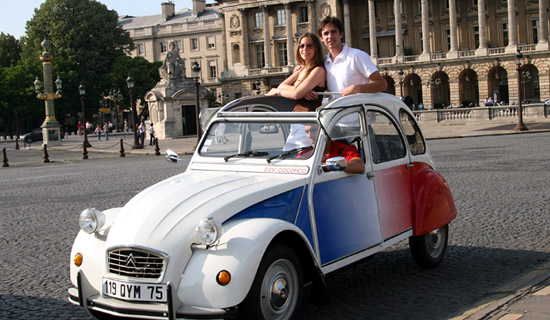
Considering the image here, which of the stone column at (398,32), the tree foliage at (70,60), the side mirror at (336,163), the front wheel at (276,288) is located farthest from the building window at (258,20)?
the front wheel at (276,288)

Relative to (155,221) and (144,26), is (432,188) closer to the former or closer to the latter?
(155,221)

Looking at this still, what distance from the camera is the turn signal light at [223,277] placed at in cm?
418

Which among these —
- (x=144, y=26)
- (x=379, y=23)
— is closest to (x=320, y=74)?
(x=379, y=23)

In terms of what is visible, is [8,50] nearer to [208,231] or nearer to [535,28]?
[535,28]

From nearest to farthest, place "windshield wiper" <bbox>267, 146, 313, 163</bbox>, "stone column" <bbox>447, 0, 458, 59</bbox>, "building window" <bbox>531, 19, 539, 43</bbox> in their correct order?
"windshield wiper" <bbox>267, 146, 313, 163</bbox>, "building window" <bbox>531, 19, 539, 43</bbox>, "stone column" <bbox>447, 0, 458, 59</bbox>

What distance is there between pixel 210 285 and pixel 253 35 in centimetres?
8948

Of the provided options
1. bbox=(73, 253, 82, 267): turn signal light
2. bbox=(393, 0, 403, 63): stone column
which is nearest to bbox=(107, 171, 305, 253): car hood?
bbox=(73, 253, 82, 267): turn signal light

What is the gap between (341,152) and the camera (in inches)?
217

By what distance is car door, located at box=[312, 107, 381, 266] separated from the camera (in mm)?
5090

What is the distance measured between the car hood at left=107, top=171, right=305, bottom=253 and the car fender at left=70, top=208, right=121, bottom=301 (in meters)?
0.17

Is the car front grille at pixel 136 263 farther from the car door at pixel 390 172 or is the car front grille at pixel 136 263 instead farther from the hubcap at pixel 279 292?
the car door at pixel 390 172

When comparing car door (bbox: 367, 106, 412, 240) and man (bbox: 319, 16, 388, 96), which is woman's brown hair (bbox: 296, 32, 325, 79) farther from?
car door (bbox: 367, 106, 412, 240)

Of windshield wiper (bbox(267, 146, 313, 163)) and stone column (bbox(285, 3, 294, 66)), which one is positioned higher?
stone column (bbox(285, 3, 294, 66))

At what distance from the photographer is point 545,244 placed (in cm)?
732
